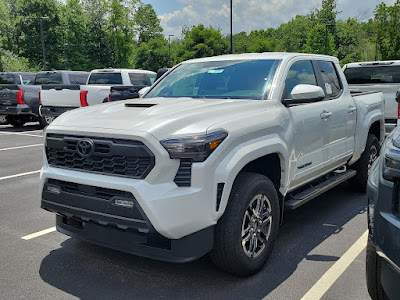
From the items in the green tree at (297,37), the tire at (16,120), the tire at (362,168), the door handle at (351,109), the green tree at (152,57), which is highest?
the green tree at (297,37)

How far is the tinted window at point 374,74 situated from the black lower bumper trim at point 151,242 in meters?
7.70

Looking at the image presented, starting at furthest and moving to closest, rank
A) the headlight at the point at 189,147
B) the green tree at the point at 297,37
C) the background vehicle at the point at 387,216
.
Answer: the green tree at the point at 297,37 → the headlight at the point at 189,147 → the background vehicle at the point at 387,216

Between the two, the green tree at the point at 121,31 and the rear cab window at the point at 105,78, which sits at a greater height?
the green tree at the point at 121,31

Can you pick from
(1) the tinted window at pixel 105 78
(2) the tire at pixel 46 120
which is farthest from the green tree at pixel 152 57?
(1) the tinted window at pixel 105 78

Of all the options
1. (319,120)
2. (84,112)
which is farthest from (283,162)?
(84,112)

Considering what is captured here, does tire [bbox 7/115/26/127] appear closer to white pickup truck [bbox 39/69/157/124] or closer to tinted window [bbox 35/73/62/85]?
tinted window [bbox 35/73/62/85]

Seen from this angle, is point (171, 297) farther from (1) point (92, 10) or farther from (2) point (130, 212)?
(1) point (92, 10)

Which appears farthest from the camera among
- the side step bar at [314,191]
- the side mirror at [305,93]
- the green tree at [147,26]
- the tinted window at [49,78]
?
the green tree at [147,26]

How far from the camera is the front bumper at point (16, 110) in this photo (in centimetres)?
1372

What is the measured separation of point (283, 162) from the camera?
378 centimetres

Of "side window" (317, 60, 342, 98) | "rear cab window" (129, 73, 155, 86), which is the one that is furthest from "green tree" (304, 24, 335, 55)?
"side window" (317, 60, 342, 98)

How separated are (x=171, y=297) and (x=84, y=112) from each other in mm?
1753

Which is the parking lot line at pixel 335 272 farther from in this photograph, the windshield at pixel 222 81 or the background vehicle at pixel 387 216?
the windshield at pixel 222 81

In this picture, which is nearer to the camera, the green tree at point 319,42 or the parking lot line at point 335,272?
the parking lot line at point 335,272
